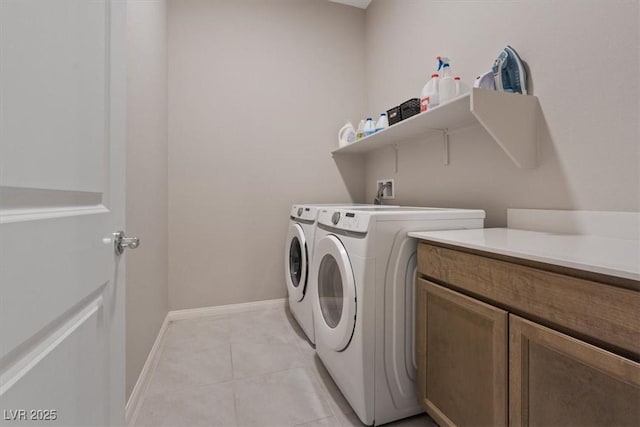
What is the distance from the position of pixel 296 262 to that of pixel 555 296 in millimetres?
1684

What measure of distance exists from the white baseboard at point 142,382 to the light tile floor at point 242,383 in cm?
3

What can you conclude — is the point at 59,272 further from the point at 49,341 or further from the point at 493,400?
the point at 493,400

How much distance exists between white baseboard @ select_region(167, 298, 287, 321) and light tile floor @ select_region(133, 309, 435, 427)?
0.56ft

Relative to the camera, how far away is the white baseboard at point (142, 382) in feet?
4.11

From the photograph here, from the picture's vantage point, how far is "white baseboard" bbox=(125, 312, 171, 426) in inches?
49.3

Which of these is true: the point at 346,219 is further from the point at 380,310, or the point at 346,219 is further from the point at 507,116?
the point at 507,116

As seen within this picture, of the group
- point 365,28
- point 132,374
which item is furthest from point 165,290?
point 365,28

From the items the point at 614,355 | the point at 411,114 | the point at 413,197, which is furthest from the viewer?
the point at 413,197

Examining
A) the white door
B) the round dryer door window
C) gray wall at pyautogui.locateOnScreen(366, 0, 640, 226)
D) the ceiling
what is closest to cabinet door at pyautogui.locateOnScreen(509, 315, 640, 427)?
gray wall at pyautogui.locateOnScreen(366, 0, 640, 226)

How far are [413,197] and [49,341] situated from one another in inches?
82.9

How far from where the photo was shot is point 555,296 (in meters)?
0.72

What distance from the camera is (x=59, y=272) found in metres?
0.51

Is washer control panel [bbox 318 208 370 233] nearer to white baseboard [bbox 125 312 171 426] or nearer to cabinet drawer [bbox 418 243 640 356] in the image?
cabinet drawer [bbox 418 243 640 356]

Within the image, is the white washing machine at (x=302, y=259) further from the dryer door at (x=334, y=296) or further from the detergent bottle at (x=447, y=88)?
the detergent bottle at (x=447, y=88)
